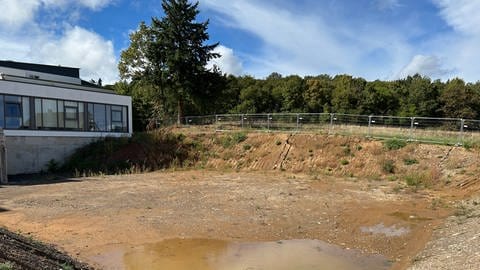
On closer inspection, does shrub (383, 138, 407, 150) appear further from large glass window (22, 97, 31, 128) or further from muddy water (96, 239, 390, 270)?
large glass window (22, 97, 31, 128)

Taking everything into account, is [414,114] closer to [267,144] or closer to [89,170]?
[267,144]

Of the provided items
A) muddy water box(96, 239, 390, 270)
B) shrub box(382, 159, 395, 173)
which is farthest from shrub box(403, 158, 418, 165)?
muddy water box(96, 239, 390, 270)

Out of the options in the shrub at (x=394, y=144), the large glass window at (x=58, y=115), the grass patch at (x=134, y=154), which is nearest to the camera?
the shrub at (x=394, y=144)

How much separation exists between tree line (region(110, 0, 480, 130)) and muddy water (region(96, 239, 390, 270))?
2842 centimetres

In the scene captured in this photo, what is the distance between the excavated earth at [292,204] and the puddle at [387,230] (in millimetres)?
31

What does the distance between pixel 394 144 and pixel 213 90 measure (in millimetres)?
19739

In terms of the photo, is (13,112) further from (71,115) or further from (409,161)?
(409,161)

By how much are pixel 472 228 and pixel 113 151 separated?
1040 inches

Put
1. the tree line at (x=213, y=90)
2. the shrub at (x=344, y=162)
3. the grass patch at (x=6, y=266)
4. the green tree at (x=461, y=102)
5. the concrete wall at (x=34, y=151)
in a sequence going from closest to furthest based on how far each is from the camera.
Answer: the grass patch at (x=6, y=266), the shrub at (x=344, y=162), the concrete wall at (x=34, y=151), the tree line at (x=213, y=90), the green tree at (x=461, y=102)

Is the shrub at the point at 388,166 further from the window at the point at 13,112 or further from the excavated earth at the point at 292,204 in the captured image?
the window at the point at 13,112

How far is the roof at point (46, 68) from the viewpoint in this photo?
39500mm

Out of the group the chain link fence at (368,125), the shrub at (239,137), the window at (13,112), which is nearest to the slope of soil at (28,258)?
the chain link fence at (368,125)

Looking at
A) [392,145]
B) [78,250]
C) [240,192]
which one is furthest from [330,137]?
[78,250]

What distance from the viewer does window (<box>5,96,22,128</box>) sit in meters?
26.9
